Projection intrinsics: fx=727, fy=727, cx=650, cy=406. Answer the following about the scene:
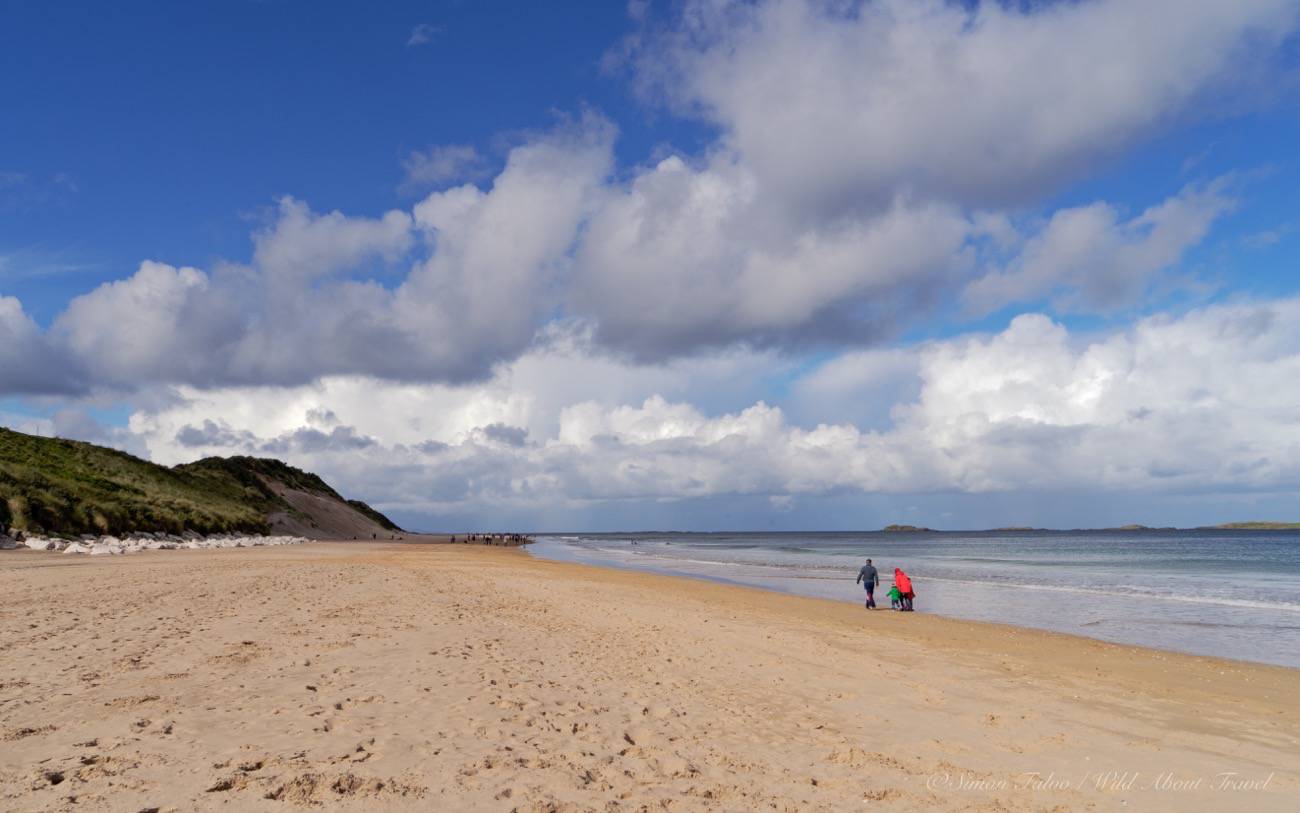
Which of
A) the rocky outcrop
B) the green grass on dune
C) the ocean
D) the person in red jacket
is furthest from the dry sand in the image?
the green grass on dune

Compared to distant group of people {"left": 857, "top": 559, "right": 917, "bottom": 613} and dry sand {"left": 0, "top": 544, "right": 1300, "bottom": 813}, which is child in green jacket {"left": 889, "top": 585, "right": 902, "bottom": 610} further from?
dry sand {"left": 0, "top": 544, "right": 1300, "bottom": 813}

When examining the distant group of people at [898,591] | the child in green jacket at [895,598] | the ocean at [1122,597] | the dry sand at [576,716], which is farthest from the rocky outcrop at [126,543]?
the child in green jacket at [895,598]

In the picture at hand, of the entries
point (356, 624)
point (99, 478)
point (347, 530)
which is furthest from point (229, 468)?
point (356, 624)

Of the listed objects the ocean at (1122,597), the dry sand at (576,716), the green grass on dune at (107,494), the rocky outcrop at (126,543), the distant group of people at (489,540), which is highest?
the green grass on dune at (107,494)

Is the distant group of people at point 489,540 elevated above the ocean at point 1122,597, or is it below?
below

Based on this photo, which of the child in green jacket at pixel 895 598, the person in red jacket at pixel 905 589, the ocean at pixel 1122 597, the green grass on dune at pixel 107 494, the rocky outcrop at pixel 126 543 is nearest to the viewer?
the ocean at pixel 1122 597

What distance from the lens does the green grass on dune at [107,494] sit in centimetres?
3847

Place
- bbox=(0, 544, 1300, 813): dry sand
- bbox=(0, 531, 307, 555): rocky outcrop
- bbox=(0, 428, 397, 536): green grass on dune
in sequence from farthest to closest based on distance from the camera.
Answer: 1. bbox=(0, 428, 397, 536): green grass on dune
2. bbox=(0, 531, 307, 555): rocky outcrop
3. bbox=(0, 544, 1300, 813): dry sand

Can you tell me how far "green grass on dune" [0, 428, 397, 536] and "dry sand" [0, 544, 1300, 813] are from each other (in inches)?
1037

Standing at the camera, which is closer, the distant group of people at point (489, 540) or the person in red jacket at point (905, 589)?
the person in red jacket at point (905, 589)

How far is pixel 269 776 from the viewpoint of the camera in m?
6.17

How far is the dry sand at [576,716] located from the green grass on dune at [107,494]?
86.4 feet

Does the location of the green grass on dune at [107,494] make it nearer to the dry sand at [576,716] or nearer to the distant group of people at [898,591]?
the dry sand at [576,716]

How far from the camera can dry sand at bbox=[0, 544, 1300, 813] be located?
21.1 ft
